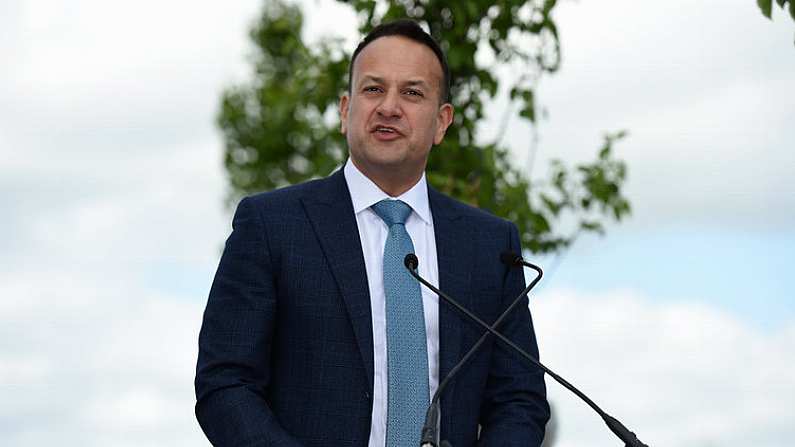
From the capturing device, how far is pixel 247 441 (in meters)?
3.35

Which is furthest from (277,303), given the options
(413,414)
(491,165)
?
(491,165)

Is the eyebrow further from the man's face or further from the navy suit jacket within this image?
the navy suit jacket

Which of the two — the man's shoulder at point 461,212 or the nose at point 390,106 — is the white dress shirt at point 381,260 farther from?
the nose at point 390,106

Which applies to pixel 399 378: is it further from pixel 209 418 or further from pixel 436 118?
pixel 436 118

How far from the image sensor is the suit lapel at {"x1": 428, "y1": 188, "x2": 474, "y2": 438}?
11.9ft

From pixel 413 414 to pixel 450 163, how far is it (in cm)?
341

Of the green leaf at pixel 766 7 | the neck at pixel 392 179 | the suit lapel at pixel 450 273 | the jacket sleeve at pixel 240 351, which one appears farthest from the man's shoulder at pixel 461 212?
the green leaf at pixel 766 7

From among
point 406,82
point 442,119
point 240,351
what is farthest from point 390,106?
point 240,351

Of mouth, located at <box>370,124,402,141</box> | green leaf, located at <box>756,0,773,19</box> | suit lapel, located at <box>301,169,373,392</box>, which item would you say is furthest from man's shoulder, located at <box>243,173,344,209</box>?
green leaf, located at <box>756,0,773,19</box>

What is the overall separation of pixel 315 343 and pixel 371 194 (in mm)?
562

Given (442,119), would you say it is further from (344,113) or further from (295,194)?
(295,194)

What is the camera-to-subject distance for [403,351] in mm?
3520

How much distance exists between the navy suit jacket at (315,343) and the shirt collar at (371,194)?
0.04 meters

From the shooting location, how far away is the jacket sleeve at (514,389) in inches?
146
